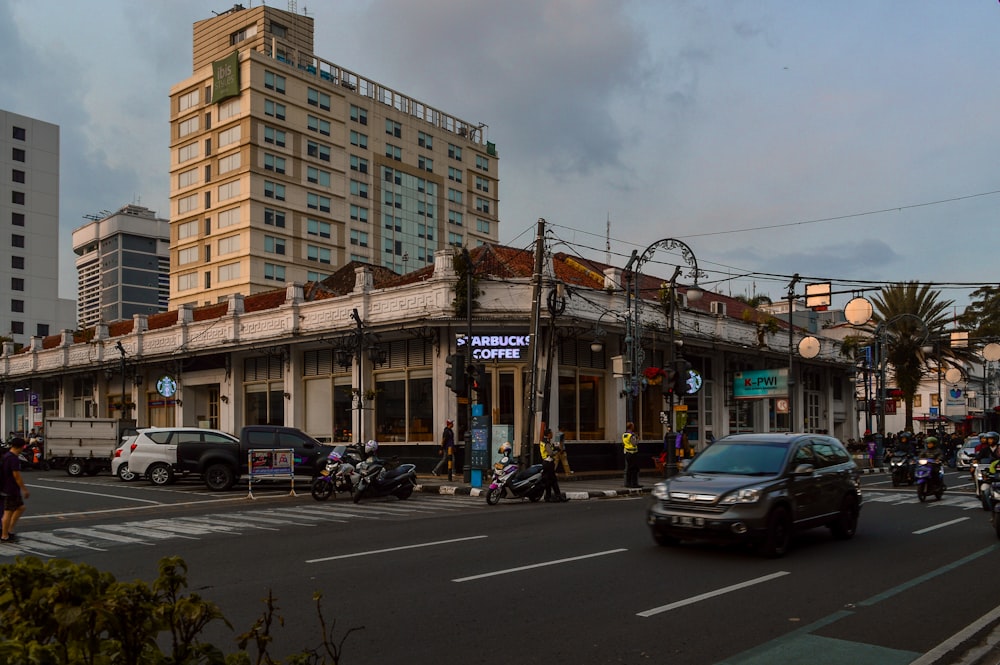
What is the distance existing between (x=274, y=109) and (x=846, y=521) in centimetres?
6698

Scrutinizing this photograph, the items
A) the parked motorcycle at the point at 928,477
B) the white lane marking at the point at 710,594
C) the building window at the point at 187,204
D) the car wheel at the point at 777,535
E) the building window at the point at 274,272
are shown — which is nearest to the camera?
the white lane marking at the point at 710,594

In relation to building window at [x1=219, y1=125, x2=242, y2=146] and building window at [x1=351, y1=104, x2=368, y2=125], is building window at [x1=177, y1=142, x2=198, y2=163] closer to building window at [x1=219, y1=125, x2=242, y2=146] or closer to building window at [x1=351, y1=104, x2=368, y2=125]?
building window at [x1=219, y1=125, x2=242, y2=146]

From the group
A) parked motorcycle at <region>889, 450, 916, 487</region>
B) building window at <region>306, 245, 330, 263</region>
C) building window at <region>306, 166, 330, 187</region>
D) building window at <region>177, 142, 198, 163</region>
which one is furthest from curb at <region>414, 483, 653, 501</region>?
building window at <region>177, 142, 198, 163</region>

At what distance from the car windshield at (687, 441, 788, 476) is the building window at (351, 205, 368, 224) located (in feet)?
230

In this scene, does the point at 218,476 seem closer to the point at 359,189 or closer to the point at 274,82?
the point at 274,82

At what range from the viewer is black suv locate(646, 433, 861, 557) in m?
11.1

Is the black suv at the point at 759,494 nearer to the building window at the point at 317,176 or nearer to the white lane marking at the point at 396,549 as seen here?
the white lane marking at the point at 396,549

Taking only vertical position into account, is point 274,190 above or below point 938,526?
above

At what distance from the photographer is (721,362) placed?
39875 millimetres

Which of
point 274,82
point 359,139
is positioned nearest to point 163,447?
point 274,82

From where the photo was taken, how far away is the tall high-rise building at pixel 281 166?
2805 inches

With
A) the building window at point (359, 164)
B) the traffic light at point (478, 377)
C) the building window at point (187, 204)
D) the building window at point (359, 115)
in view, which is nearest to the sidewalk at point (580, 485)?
the traffic light at point (478, 377)

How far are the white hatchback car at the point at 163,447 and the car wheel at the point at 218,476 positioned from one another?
155 cm

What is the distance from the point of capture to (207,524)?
1644 centimetres
